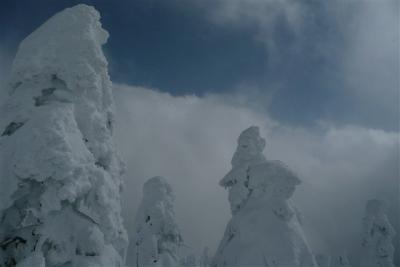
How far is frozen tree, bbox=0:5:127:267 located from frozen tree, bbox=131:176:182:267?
2902cm

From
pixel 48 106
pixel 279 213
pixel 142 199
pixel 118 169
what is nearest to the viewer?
pixel 48 106

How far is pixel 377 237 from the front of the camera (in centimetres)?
5738

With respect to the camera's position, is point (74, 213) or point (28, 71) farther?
point (28, 71)

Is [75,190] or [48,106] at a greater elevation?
[48,106]

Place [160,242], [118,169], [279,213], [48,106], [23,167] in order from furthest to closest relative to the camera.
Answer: [160,242], [279,213], [118,169], [48,106], [23,167]

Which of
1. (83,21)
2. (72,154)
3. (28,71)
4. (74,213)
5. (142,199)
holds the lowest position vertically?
(74,213)

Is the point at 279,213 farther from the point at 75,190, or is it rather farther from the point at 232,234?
the point at 75,190

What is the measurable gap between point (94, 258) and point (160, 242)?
31.9m

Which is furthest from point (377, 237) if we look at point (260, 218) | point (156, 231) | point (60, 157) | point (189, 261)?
point (60, 157)

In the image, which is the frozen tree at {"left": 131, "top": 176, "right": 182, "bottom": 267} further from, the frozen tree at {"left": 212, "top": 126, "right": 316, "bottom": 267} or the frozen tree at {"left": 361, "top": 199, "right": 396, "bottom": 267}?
the frozen tree at {"left": 361, "top": 199, "right": 396, "bottom": 267}

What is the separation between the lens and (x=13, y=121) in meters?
15.2

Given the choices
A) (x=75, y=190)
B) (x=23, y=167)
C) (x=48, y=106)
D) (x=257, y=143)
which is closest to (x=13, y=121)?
(x=48, y=106)

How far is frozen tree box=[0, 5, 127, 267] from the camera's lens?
1384 centimetres

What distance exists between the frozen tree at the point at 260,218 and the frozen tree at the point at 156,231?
517 inches
